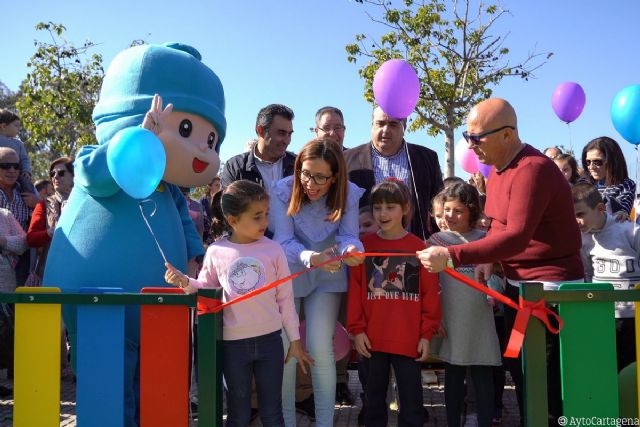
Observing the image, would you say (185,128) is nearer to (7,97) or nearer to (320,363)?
(320,363)

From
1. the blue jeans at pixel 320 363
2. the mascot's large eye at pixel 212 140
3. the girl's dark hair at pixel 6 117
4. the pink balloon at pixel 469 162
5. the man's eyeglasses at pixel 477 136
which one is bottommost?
the blue jeans at pixel 320 363

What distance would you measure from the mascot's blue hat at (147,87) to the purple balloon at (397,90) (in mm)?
1282

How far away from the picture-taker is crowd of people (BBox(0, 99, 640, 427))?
121 inches

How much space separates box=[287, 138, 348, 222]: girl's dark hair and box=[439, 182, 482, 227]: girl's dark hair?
26.7 inches

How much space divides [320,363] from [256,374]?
46cm

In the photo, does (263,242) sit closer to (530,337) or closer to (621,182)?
(530,337)

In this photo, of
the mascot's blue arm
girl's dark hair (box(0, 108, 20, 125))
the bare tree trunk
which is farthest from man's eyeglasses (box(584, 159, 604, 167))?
the bare tree trunk

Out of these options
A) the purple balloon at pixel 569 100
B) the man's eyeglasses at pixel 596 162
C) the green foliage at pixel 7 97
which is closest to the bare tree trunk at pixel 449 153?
the purple balloon at pixel 569 100

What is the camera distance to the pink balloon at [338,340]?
3721 mm

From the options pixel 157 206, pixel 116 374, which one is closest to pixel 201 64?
pixel 157 206

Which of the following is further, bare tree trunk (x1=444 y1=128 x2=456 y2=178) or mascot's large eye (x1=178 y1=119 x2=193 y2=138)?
bare tree trunk (x1=444 y1=128 x2=456 y2=178)

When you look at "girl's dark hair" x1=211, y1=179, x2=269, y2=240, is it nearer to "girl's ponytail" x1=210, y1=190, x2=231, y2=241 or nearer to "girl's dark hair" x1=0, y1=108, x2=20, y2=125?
"girl's ponytail" x1=210, y1=190, x2=231, y2=241

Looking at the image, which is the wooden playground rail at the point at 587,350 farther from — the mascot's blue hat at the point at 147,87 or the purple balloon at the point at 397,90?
the mascot's blue hat at the point at 147,87

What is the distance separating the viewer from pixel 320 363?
3469 mm
